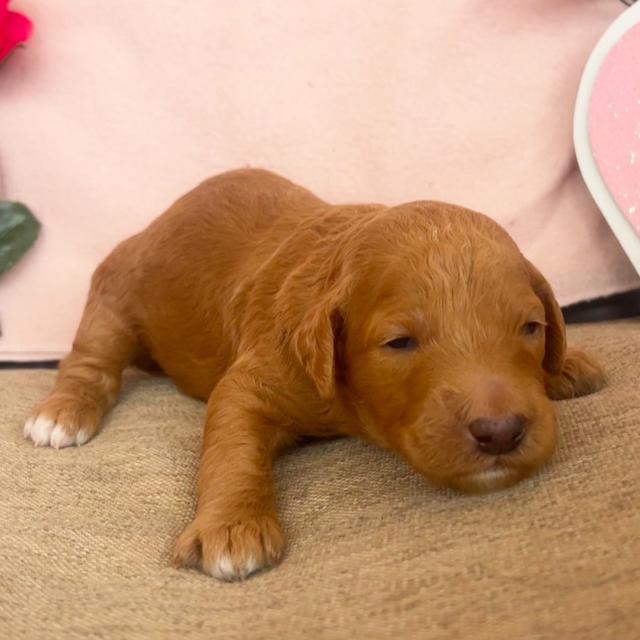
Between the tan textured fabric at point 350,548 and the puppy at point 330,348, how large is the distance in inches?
3.2

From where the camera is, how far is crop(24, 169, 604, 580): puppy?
5.68 ft

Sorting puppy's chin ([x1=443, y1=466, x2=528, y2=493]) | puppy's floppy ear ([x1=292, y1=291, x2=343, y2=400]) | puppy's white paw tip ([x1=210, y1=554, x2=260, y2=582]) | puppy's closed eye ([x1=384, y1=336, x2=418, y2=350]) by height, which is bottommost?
puppy's white paw tip ([x1=210, y1=554, x2=260, y2=582])

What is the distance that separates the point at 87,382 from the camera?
108 inches

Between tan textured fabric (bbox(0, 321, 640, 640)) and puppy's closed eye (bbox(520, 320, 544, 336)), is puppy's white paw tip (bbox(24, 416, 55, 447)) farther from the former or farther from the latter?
puppy's closed eye (bbox(520, 320, 544, 336))

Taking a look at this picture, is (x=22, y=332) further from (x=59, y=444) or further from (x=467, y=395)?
(x=467, y=395)

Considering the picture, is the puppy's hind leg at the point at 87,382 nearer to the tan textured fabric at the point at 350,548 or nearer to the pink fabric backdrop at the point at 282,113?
the tan textured fabric at the point at 350,548

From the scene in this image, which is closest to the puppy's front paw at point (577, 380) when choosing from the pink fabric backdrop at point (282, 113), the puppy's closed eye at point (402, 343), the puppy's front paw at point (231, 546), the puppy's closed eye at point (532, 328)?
the puppy's closed eye at point (532, 328)

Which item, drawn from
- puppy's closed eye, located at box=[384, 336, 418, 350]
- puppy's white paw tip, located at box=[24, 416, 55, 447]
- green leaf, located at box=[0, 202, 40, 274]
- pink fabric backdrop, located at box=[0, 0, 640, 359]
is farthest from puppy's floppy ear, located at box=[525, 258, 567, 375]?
green leaf, located at box=[0, 202, 40, 274]

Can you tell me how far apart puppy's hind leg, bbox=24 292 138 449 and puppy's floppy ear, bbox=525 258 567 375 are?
131cm

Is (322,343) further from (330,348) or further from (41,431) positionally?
(41,431)

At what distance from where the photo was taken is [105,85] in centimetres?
355

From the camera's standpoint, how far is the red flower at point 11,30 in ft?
11.0

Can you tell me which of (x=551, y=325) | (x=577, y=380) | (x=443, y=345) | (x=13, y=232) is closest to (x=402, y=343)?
(x=443, y=345)

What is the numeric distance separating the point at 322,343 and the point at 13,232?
190 cm
